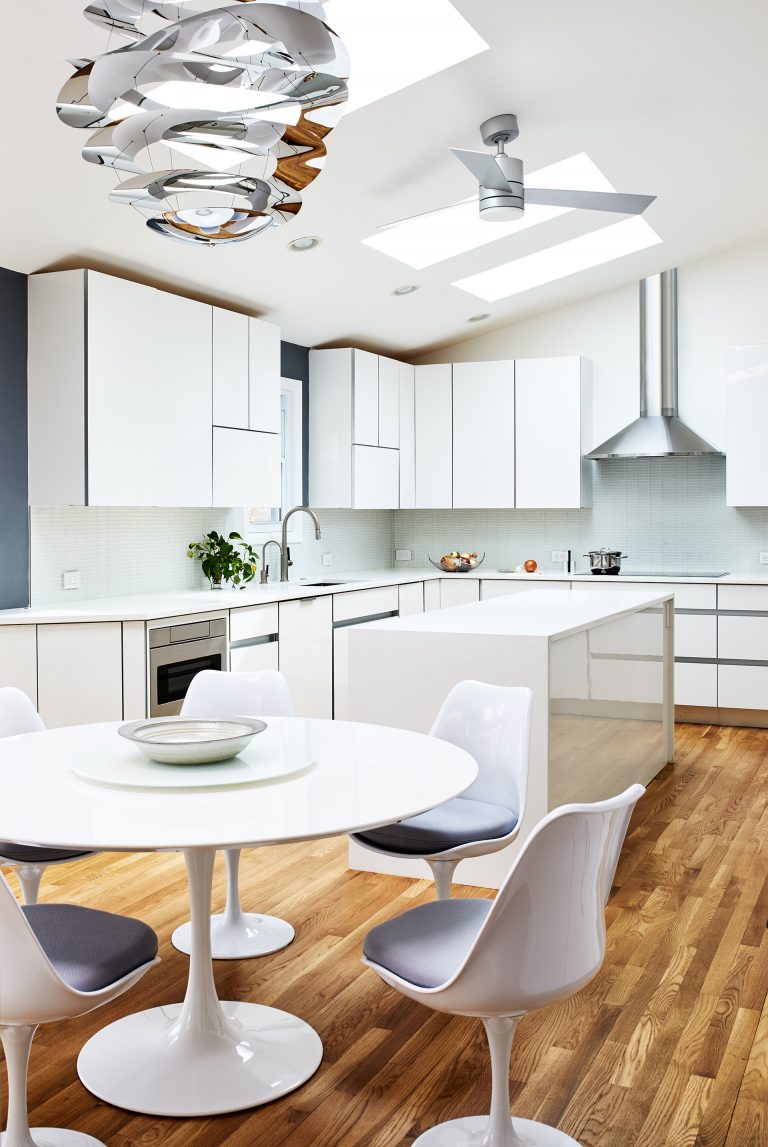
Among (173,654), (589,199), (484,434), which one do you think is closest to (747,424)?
(484,434)

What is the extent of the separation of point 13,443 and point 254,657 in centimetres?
147

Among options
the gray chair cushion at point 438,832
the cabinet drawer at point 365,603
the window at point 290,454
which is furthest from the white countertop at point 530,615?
the window at point 290,454

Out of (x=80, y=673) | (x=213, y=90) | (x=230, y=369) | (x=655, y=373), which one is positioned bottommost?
(x=80, y=673)

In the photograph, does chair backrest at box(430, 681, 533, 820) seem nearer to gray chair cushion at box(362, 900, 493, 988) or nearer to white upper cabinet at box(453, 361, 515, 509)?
gray chair cushion at box(362, 900, 493, 988)

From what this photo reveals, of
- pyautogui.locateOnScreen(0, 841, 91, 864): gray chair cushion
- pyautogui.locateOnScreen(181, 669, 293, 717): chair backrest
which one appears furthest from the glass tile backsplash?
pyautogui.locateOnScreen(0, 841, 91, 864): gray chair cushion

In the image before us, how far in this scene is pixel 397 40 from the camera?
12.1 feet

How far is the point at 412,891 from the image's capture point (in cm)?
351

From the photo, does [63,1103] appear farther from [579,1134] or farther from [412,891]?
[412,891]

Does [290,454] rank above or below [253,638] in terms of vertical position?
above

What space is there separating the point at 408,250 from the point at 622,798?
4430 mm

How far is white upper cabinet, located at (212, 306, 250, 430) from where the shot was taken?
520 cm

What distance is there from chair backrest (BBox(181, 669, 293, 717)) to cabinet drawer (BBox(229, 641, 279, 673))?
1481mm

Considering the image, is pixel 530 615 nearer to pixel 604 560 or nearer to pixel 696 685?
pixel 696 685

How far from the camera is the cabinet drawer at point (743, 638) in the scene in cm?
608
